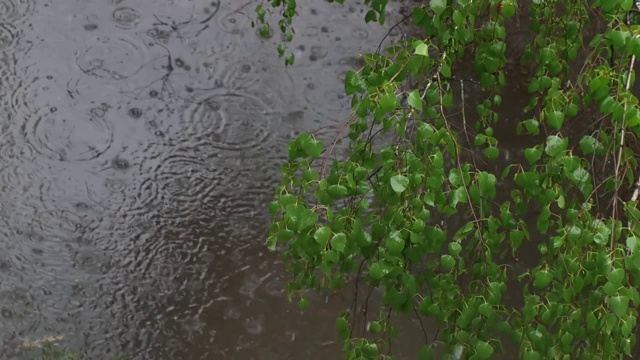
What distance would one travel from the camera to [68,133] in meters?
3.13

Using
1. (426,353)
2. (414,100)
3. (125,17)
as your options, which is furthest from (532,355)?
(125,17)

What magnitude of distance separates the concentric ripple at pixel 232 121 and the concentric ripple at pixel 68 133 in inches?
12.3

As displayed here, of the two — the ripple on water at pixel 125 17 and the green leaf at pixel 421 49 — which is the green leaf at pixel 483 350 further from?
the ripple on water at pixel 125 17

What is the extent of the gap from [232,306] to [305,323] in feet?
0.85

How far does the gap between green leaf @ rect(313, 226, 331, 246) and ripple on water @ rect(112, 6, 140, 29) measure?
217 cm

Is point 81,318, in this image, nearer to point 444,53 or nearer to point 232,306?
point 232,306

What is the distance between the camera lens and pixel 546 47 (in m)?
1.70

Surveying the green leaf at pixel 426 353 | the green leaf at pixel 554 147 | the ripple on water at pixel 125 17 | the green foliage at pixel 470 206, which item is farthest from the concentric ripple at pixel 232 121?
the green leaf at pixel 554 147

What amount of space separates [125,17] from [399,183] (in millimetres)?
2228

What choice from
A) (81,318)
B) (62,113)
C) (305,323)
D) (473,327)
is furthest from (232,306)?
(473,327)

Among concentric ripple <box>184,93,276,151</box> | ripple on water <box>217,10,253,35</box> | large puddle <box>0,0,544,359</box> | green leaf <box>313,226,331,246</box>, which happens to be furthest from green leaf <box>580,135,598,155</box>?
ripple on water <box>217,10,253,35</box>

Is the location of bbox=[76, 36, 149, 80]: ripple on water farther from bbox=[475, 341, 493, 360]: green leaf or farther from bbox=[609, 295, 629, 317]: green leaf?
bbox=[609, 295, 629, 317]: green leaf

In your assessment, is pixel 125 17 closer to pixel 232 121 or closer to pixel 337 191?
pixel 232 121

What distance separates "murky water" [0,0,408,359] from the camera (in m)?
2.96
